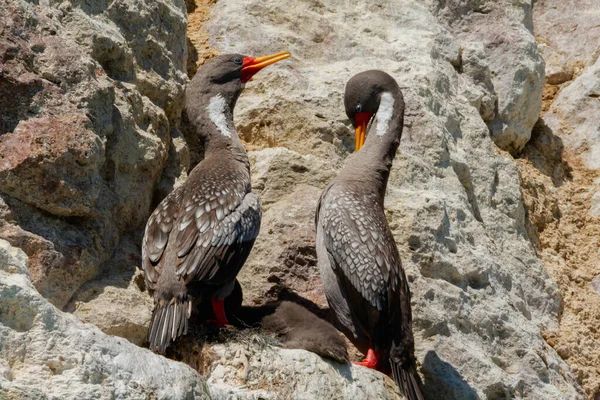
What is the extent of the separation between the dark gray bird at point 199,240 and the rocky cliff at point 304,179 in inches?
12.0

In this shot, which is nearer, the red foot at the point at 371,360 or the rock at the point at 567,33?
the red foot at the point at 371,360

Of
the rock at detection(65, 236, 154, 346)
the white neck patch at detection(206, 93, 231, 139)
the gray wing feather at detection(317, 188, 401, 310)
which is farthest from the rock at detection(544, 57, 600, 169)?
the rock at detection(65, 236, 154, 346)

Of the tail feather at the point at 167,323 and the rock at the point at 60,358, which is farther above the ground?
the rock at the point at 60,358

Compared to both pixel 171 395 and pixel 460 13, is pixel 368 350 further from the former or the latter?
pixel 460 13

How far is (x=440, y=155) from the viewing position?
28.3ft

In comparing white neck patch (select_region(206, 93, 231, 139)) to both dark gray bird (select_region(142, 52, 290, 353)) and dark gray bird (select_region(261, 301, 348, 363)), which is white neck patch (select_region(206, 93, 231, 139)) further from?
dark gray bird (select_region(261, 301, 348, 363))

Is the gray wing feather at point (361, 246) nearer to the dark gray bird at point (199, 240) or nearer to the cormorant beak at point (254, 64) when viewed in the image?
the dark gray bird at point (199, 240)

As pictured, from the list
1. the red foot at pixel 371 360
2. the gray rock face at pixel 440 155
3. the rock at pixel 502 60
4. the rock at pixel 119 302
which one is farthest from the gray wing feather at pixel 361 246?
the rock at pixel 502 60

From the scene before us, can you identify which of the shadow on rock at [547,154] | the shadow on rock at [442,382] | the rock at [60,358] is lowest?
the shadow on rock at [442,382]

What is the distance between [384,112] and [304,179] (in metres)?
0.80

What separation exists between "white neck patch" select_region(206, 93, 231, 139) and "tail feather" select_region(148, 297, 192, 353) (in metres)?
1.78

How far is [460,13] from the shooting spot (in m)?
10.4

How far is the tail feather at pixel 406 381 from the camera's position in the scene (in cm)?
662

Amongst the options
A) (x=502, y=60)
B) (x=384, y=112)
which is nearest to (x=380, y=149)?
(x=384, y=112)
